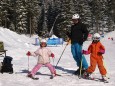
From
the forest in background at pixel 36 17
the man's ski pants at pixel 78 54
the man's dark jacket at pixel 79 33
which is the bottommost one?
the man's ski pants at pixel 78 54

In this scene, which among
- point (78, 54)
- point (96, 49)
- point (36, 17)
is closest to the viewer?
point (96, 49)

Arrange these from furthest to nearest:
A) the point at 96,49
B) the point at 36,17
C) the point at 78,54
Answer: the point at 36,17, the point at 78,54, the point at 96,49

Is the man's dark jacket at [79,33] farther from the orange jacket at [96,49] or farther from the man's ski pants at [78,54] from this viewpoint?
the orange jacket at [96,49]

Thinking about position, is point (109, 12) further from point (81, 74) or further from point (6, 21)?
point (81, 74)

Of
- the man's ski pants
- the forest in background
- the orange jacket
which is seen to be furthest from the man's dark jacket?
the forest in background

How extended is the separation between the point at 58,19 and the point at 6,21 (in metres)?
13.3

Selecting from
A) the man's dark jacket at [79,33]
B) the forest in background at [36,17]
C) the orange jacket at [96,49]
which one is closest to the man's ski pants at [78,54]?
the man's dark jacket at [79,33]

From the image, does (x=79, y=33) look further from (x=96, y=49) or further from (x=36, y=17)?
(x=36, y=17)

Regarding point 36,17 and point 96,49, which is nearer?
point 96,49

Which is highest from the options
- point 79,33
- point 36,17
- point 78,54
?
point 36,17

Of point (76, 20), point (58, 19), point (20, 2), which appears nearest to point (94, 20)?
point (58, 19)

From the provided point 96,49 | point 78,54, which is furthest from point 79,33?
point 96,49

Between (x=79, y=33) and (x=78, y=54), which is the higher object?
(x=79, y=33)

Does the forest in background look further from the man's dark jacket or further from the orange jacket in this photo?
the orange jacket
